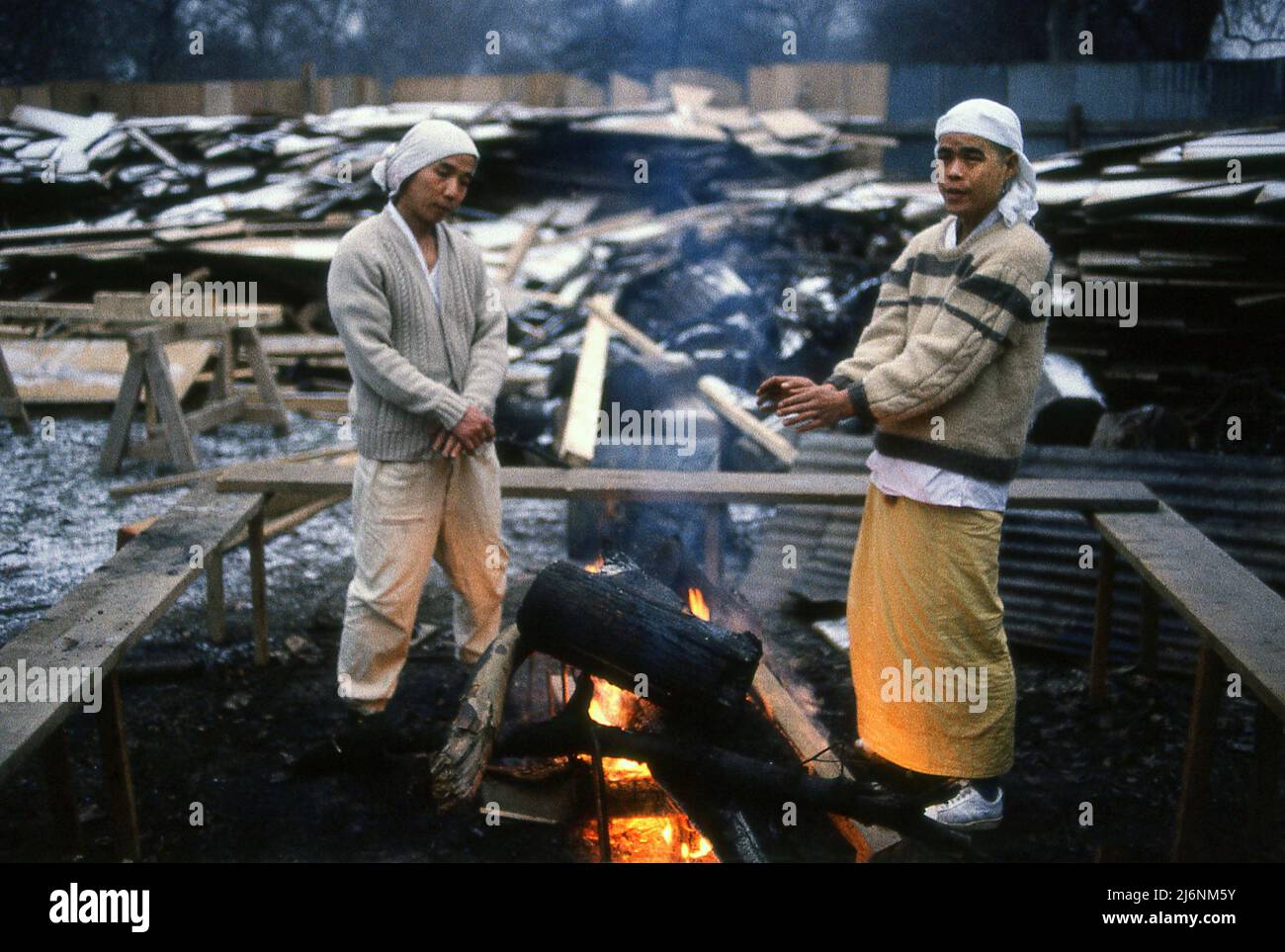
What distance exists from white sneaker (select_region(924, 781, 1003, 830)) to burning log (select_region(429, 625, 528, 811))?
1522 millimetres

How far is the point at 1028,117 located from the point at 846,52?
8.86 meters

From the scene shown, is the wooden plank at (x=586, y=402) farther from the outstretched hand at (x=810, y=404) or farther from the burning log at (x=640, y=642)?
the outstretched hand at (x=810, y=404)

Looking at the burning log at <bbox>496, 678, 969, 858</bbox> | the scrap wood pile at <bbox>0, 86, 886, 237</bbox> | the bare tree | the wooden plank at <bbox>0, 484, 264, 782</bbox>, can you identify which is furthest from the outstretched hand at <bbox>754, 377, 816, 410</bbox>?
the scrap wood pile at <bbox>0, 86, 886, 237</bbox>

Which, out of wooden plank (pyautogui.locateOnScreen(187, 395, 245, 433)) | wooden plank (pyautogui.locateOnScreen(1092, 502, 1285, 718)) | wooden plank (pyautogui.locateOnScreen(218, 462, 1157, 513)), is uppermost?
wooden plank (pyautogui.locateOnScreen(218, 462, 1157, 513))

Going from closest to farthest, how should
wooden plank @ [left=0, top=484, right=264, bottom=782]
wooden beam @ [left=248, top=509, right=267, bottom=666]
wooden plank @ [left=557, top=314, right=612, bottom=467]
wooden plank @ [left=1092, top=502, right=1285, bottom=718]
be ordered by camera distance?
wooden plank @ [left=0, top=484, right=264, bottom=782] < wooden plank @ [left=1092, top=502, right=1285, bottom=718] < wooden beam @ [left=248, top=509, right=267, bottom=666] < wooden plank @ [left=557, top=314, right=612, bottom=467]

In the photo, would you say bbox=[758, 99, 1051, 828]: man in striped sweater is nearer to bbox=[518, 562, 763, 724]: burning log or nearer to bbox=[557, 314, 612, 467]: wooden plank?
bbox=[518, 562, 763, 724]: burning log

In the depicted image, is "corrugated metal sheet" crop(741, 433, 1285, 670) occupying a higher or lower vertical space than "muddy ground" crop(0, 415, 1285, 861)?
higher

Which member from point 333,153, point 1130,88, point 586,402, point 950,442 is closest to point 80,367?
point 586,402

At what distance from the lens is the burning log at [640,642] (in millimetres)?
3420

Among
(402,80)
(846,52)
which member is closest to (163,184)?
(402,80)

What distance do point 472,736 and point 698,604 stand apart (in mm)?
1212

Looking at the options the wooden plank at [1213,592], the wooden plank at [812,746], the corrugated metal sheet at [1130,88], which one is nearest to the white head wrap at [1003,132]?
the wooden plank at [1213,592]

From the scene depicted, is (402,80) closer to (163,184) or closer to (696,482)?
(163,184)

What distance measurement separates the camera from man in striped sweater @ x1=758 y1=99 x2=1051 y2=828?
10.8ft
